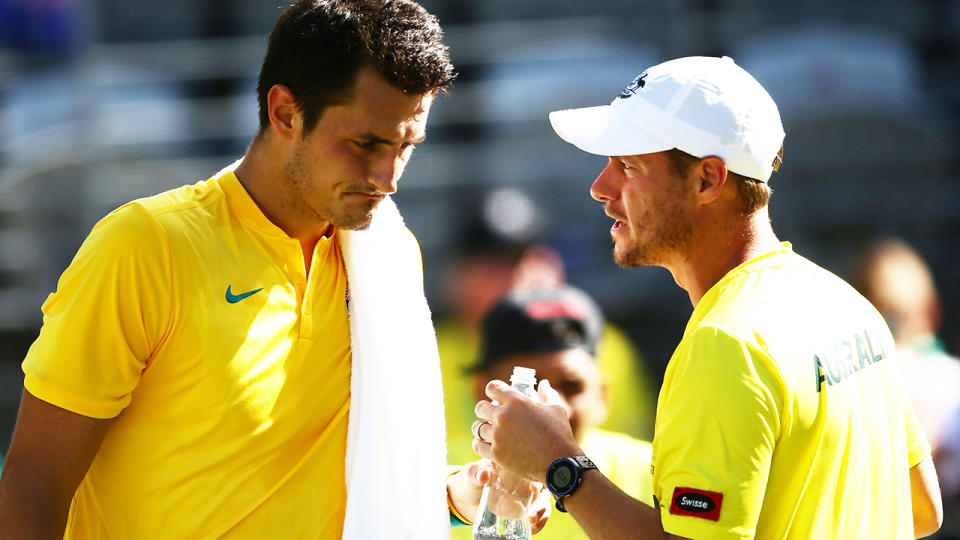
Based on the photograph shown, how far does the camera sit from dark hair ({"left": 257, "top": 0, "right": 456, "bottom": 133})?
2262 millimetres

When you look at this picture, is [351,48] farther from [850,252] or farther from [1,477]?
[850,252]

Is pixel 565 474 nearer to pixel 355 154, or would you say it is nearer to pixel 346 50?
pixel 355 154

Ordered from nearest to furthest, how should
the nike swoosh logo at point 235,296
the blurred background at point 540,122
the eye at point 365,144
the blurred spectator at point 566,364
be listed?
the nike swoosh logo at point 235,296 → the eye at point 365,144 → the blurred spectator at point 566,364 → the blurred background at point 540,122

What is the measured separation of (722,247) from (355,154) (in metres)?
0.68

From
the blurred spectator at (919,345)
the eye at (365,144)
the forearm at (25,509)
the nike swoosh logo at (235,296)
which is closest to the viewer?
the forearm at (25,509)

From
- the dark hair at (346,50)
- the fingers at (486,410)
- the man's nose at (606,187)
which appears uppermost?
the dark hair at (346,50)

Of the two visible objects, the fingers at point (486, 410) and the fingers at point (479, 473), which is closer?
the fingers at point (486, 410)

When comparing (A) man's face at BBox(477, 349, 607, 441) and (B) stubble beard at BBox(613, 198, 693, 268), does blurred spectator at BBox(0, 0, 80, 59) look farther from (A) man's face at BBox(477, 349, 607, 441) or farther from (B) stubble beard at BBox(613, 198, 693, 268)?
(B) stubble beard at BBox(613, 198, 693, 268)

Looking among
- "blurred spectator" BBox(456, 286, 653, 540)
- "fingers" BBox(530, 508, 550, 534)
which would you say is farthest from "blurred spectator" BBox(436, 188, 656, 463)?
"fingers" BBox(530, 508, 550, 534)

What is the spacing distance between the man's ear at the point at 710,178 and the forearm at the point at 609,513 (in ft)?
1.72

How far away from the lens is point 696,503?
1914mm

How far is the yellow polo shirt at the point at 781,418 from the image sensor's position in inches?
75.4

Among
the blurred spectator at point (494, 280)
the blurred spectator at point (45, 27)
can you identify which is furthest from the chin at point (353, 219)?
the blurred spectator at point (45, 27)

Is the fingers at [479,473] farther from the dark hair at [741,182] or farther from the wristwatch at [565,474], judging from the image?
the dark hair at [741,182]
